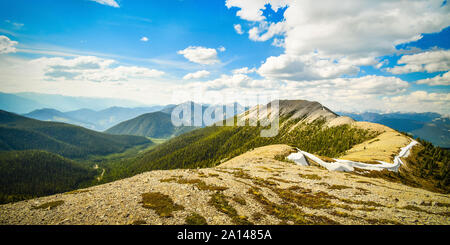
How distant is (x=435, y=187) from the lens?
58781 millimetres

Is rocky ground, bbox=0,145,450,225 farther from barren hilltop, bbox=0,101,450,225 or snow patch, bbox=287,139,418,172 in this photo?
snow patch, bbox=287,139,418,172

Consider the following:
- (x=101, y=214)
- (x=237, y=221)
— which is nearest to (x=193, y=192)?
(x=237, y=221)

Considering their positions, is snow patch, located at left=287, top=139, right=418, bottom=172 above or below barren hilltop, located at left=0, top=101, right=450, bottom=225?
below

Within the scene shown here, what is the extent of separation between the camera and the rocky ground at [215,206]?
17.1 metres

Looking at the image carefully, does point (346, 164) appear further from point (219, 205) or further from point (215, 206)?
point (215, 206)

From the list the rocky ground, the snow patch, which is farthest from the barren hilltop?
the snow patch

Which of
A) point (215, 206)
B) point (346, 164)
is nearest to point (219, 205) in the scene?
point (215, 206)

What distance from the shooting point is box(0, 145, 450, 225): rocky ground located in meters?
17.1

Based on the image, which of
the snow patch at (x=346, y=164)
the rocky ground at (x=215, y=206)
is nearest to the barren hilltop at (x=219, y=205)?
the rocky ground at (x=215, y=206)

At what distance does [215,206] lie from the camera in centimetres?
2059

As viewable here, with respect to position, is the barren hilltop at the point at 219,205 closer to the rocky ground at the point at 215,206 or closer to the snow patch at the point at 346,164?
the rocky ground at the point at 215,206
